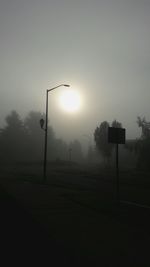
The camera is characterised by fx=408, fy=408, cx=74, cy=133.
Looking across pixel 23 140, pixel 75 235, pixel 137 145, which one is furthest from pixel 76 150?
pixel 75 235

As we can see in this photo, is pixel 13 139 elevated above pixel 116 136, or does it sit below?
above

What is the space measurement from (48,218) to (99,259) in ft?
20.3

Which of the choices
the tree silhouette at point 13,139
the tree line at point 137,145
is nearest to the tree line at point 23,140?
the tree silhouette at point 13,139

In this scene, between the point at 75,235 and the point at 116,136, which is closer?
the point at 75,235

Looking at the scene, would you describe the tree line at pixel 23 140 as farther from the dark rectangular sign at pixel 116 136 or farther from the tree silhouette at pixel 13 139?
the dark rectangular sign at pixel 116 136

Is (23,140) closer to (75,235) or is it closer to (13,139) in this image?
(13,139)

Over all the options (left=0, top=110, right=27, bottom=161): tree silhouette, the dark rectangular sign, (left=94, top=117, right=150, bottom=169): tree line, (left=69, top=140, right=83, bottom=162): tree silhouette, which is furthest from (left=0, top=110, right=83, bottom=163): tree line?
the dark rectangular sign

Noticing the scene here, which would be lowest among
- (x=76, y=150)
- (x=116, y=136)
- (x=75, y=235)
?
(x=75, y=235)

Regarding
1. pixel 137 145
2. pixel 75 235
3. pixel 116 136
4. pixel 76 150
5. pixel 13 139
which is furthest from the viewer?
pixel 76 150

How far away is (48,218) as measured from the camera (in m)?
14.9

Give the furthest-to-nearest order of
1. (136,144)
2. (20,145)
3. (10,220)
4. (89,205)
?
(20,145), (136,144), (89,205), (10,220)

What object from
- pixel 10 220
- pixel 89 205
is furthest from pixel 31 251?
pixel 89 205

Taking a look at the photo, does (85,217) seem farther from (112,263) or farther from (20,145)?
(20,145)

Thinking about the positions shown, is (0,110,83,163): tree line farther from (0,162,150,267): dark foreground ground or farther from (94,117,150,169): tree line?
(0,162,150,267): dark foreground ground
